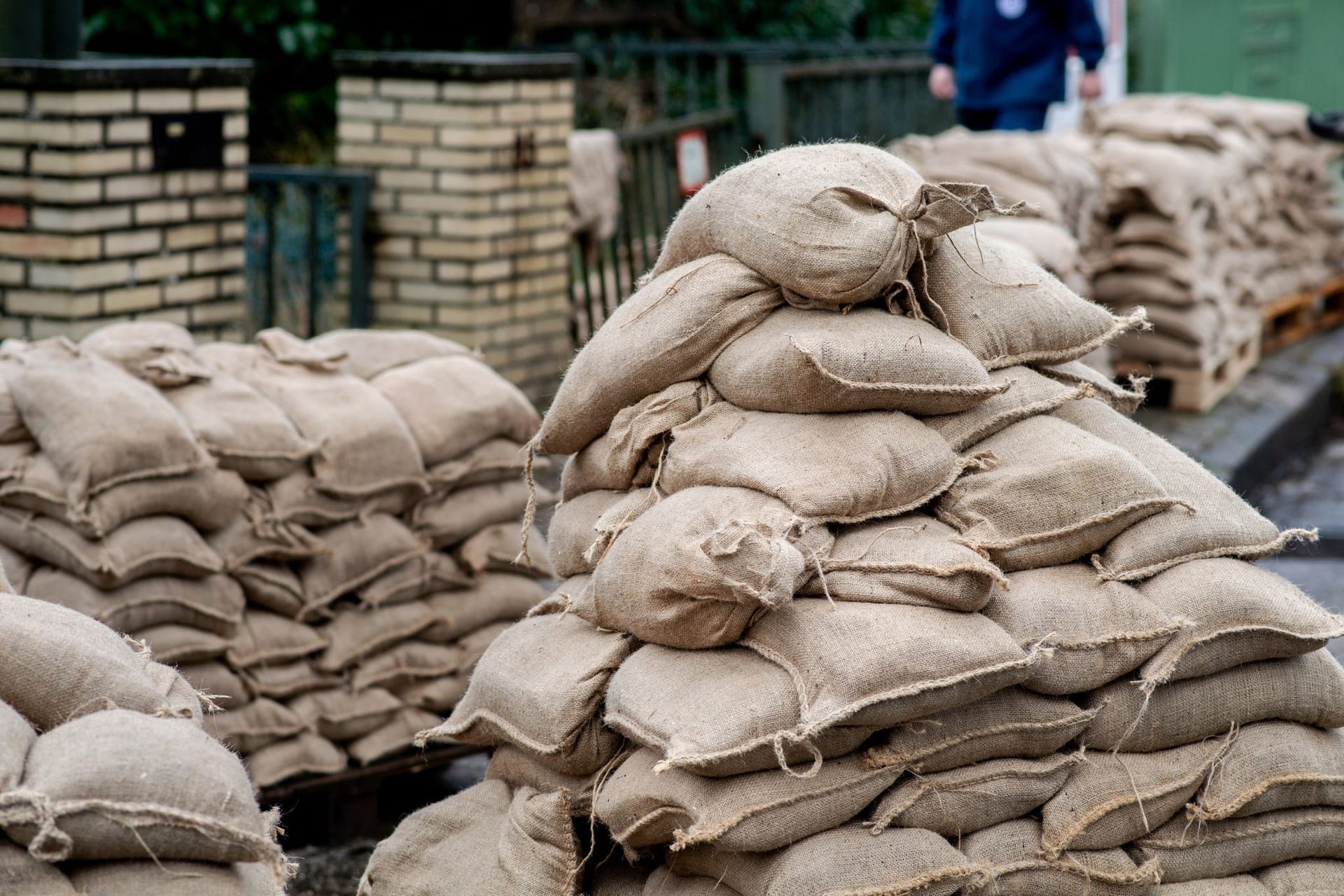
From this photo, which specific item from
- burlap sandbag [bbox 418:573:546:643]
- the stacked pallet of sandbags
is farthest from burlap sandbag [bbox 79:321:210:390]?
the stacked pallet of sandbags

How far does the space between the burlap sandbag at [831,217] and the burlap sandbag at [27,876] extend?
1550mm

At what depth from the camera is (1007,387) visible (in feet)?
10.4

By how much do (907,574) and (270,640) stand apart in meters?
2.06

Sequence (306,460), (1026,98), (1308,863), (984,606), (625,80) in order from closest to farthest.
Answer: (984,606), (1308,863), (306,460), (1026,98), (625,80)

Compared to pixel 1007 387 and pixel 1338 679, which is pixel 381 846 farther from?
pixel 1338 679

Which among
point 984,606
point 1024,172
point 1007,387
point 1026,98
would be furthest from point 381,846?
point 1026,98

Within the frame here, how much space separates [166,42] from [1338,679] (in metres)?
10.8

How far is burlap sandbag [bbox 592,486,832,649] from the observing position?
105 inches

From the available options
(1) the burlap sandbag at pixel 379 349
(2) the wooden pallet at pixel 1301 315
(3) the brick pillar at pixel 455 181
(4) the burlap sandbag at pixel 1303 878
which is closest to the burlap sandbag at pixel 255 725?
(1) the burlap sandbag at pixel 379 349

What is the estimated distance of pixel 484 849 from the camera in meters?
3.09

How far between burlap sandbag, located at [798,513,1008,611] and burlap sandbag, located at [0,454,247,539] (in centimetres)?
185

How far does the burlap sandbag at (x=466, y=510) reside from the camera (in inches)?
182

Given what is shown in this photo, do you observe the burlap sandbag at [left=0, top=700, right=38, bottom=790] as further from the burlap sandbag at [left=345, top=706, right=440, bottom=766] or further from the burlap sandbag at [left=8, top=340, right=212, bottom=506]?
A: the burlap sandbag at [left=345, top=706, right=440, bottom=766]

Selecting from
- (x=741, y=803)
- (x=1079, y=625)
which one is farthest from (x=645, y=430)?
(x=1079, y=625)
